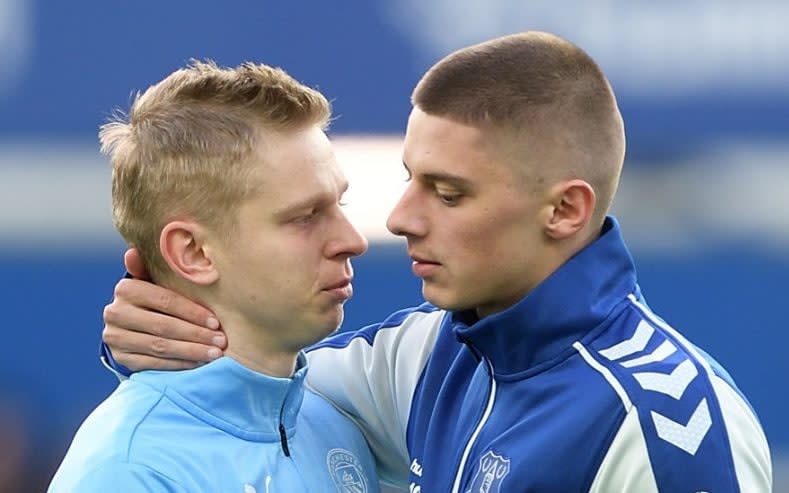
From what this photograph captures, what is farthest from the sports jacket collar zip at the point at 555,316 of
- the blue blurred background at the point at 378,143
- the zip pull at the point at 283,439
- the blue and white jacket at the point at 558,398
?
the blue blurred background at the point at 378,143

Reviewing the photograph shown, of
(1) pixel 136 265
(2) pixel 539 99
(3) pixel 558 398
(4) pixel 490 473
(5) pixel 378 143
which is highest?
(5) pixel 378 143

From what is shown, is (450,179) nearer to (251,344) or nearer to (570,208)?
(570,208)

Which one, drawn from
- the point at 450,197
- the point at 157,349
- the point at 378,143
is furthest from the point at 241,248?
the point at 378,143

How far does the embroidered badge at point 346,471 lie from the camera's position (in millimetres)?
2246

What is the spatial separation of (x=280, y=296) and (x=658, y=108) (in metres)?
2.12

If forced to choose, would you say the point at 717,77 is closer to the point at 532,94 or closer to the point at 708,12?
the point at 708,12

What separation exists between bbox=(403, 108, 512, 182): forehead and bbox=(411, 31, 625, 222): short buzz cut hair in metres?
0.02

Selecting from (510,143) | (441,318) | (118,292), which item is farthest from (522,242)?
(118,292)

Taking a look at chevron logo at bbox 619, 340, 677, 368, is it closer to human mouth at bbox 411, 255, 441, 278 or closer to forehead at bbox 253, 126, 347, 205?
human mouth at bbox 411, 255, 441, 278

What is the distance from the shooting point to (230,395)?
2.11 meters

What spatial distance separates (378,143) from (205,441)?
201 centimetres

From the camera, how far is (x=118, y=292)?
224 cm

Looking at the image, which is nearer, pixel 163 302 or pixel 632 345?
pixel 632 345

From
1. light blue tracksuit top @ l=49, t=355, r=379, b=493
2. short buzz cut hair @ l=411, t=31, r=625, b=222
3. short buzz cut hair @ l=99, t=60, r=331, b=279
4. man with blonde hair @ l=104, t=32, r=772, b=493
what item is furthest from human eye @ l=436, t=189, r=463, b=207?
light blue tracksuit top @ l=49, t=355, r=379, b=493
